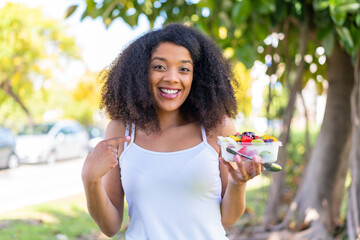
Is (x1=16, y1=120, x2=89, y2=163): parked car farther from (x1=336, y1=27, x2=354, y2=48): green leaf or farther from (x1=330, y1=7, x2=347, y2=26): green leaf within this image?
(x1=330, y1=7, x2=347, y2=26): green leaf

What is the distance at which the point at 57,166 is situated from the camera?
11070 mm

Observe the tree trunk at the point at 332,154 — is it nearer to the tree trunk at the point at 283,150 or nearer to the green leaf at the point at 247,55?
the tree trunk at the point at 283,150

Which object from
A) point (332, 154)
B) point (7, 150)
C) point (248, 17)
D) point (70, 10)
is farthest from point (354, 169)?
point (7, 150)

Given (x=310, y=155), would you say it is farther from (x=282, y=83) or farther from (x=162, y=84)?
(x=162, y=84)

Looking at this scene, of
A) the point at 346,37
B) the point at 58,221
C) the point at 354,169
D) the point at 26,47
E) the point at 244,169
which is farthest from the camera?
the point at 26,47

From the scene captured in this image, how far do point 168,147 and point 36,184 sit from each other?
704 cm

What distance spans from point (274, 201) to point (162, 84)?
7.93 ft

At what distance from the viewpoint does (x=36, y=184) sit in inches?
310

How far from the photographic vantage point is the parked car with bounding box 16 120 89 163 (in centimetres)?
1095

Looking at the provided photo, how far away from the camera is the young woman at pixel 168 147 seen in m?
1.36

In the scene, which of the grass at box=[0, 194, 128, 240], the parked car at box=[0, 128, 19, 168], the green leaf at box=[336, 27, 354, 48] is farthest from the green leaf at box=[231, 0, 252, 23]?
the parked car at box=[0, 128, 19, 168]

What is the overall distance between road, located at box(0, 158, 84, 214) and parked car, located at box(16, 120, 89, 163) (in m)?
0.28

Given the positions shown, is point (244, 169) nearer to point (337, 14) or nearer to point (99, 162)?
point (99, 162)

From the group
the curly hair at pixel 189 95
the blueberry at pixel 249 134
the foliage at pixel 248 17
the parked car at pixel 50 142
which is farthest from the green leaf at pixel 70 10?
the parked car at pixel 50 142
